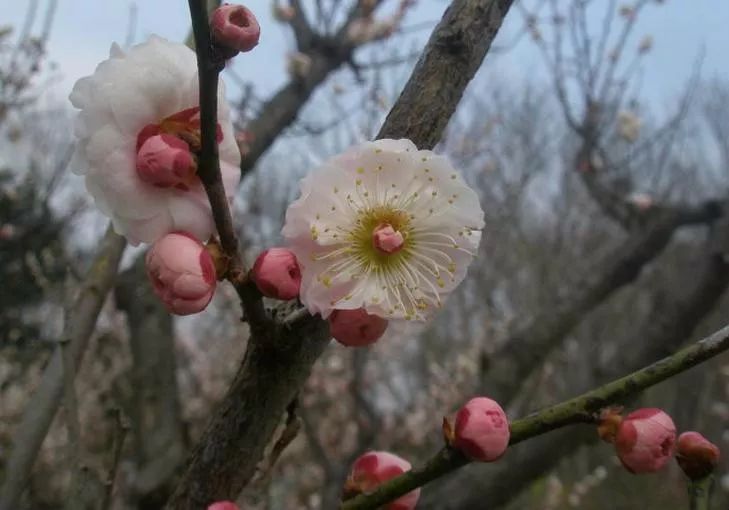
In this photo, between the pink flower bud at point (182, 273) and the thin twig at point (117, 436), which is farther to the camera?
the thin twig at point (117, 436)

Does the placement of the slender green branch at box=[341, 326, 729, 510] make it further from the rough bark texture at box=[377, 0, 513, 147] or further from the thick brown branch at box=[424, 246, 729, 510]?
the thick brown branch at box=[424, 246, 729, 510]

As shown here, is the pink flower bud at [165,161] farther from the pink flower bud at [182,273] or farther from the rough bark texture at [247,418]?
the rough bark texture at [247,418]

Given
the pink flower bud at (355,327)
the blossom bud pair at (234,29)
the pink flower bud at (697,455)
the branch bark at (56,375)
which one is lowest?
the branch bark at (56,375)

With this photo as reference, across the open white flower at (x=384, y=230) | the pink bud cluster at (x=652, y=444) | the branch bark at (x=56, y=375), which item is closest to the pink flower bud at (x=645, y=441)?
the pink bud cluster at (x=652, y=444)

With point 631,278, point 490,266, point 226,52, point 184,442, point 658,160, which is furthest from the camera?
point 490,266

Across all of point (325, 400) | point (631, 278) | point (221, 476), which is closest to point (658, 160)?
point (325, 400)

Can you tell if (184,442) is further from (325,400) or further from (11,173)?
(11,173)

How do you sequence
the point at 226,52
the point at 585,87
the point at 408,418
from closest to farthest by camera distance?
the point at 226,52, the point at 585,87, the point at 408,418
